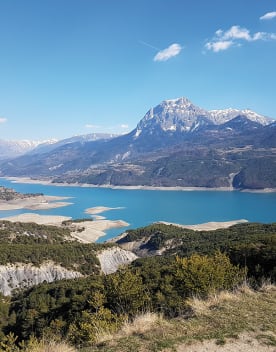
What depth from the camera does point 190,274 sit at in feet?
44.4

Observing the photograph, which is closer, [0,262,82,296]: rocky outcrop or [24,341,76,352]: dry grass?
[24,341,76,352]: dry grass

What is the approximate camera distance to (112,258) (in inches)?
2226

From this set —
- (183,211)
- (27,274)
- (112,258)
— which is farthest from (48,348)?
(183,211)

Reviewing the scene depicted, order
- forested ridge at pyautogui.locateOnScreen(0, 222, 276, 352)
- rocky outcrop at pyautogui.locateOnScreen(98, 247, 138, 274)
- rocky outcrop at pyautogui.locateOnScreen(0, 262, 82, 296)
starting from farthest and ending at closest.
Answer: rocky outcrop at pyautogui.locateOnScreen(98, 247, 138, 274), rocky outcrop at pyautogui.locateOnScreen(0, 262, 82, 296), forested ridge at pyautogui.locateOnScreen(0, 222, 276, 352)

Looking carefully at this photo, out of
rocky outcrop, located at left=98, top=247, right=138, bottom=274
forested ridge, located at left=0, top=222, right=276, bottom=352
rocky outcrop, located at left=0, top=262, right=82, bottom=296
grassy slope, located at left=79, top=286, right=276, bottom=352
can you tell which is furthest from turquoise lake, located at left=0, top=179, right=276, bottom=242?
grassy slope, located at left=79, top=286, right=276, bottom=352

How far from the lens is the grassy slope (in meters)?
7.68

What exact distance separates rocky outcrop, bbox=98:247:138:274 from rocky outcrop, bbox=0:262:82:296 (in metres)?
6.15

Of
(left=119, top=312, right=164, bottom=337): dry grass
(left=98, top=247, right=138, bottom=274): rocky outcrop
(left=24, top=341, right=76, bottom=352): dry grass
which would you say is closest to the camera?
(left=24, top=341, right=76, bottom=352): dry grass

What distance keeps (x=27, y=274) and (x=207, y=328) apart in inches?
1582

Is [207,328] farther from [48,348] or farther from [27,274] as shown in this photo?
[27,274]

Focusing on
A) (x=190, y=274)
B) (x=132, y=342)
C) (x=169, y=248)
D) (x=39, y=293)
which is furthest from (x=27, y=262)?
(x=132, y=342)

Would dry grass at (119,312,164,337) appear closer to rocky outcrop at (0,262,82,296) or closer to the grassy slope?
the grassy slope

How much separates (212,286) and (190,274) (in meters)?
1.10

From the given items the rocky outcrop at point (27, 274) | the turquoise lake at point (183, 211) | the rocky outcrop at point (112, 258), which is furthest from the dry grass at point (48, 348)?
the turquoise lake at point (183, 211)
